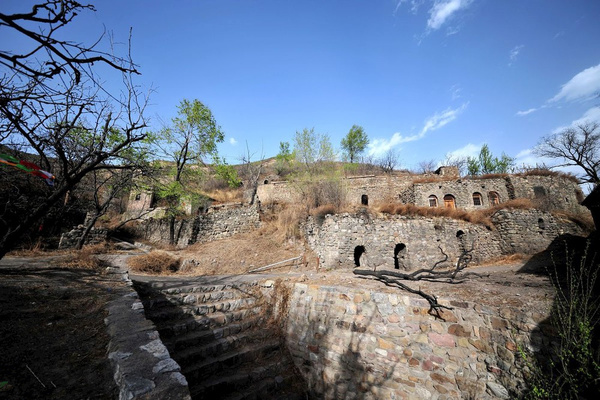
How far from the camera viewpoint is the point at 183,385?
214 cm

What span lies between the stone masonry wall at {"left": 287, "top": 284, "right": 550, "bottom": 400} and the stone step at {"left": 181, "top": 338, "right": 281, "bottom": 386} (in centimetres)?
65

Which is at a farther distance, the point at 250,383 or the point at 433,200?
the point at 433,200

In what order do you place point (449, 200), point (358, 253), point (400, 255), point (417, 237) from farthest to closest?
point (449, 200)
point (358, 253)
point (400, 255)
point (417, 237)

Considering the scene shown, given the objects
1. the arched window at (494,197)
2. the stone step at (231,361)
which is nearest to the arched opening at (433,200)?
the arched window at (494,197)

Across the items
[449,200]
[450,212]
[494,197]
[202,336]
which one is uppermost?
[494,197]

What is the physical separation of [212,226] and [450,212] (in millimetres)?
15491

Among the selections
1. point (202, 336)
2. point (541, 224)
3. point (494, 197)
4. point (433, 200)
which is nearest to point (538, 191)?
point (494, 197)

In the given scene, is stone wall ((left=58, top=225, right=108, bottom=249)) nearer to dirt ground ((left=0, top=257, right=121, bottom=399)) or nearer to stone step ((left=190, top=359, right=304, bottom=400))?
dirt ground ((left=0, top=257, right=121, bottom=399))

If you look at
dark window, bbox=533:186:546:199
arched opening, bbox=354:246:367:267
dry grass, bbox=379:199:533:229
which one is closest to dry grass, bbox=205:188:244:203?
arched opening, bbox=354:246:367:267

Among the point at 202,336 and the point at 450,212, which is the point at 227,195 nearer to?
the point at 450,212

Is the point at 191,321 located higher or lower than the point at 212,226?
lower

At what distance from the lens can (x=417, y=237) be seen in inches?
464

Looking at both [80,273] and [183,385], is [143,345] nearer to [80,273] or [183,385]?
[183,385]

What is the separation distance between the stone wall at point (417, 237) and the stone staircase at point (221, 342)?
19.1 feet
